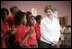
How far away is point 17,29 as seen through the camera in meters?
Answer: 1.18

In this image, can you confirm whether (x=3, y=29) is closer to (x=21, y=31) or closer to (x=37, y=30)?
(x=21, y=31)

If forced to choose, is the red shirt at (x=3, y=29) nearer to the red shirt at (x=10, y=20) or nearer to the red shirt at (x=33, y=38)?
the red shirt at (x=10, y=20)

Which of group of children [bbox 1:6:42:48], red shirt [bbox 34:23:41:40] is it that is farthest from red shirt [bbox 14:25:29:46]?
red shirt [bbox 34:23:41:40]

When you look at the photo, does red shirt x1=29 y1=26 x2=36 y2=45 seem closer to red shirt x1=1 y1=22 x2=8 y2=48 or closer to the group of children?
the group of children

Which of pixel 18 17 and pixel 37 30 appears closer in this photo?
pixel 18 17

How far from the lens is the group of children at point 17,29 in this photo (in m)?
1.17

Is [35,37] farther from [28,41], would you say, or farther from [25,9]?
[25,9]

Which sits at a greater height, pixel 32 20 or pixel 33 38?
pixel 32 20

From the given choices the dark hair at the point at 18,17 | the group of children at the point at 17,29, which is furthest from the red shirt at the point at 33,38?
the dark hair at the point at 18,17

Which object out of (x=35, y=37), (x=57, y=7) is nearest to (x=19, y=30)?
(x=35, y=37)

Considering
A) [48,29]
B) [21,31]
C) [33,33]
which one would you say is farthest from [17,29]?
[48,29]

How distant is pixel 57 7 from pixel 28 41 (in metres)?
0.42

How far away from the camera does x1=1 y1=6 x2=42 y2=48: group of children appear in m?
1.17

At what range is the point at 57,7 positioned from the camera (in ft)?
4.43
